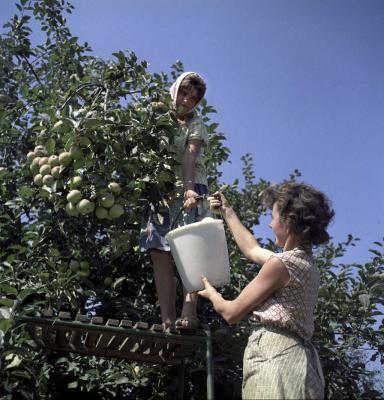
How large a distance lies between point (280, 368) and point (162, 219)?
3.77 ft

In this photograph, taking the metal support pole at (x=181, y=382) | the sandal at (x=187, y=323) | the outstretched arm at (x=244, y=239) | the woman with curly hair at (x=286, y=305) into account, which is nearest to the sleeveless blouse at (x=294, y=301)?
the woman with curly hair at (x=286, y=305)

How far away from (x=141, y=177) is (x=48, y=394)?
1.35 meters

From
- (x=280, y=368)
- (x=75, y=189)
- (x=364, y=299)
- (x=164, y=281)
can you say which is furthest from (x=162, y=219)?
(x=364, y=299)

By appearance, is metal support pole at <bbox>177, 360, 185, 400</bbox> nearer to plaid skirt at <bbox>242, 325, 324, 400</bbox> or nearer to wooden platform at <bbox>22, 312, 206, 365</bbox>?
wooden platform at <bbox>22, 312, 206, 365</bbox>

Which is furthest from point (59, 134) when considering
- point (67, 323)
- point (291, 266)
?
point (291, 266)

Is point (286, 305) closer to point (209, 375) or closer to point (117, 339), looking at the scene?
point (209, 375)

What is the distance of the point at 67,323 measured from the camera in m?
2.12

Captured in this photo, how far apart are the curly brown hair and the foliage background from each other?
78cm

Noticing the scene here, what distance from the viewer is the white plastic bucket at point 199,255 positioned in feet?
6.77

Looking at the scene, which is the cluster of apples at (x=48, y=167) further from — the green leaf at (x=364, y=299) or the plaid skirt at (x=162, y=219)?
the green leaf at (x=364, y=299)

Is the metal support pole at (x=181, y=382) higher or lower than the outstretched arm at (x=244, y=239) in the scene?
lower

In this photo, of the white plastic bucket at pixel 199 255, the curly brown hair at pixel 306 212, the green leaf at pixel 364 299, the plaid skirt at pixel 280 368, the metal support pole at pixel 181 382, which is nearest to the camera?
the plaid skirt at pixel 280 368

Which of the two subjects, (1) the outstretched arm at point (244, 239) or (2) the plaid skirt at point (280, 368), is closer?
(2) the plaid skirt at point (280, 368)

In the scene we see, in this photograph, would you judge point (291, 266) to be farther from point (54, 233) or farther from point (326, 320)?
point (54, 233)
